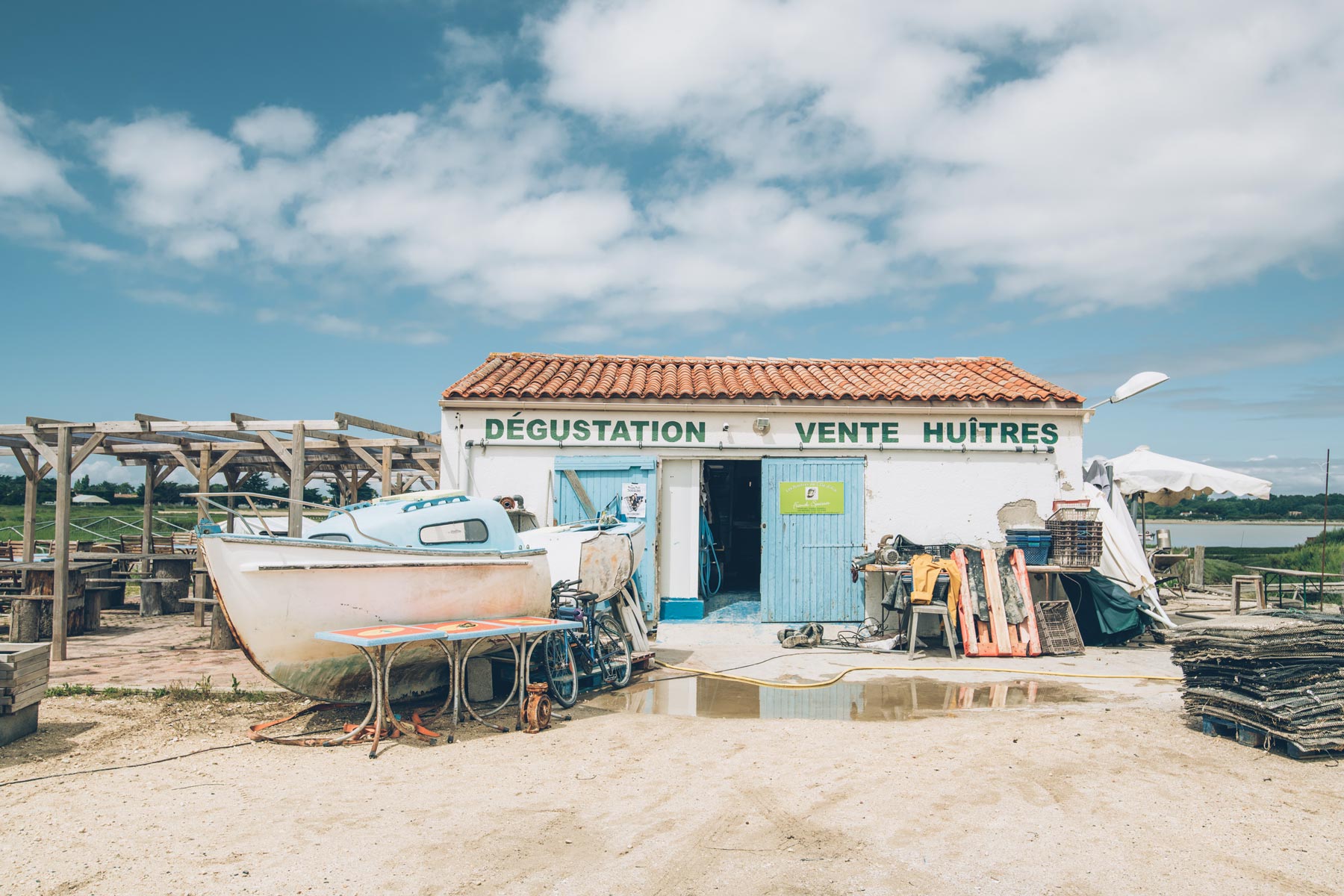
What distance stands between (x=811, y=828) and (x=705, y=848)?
65 cm

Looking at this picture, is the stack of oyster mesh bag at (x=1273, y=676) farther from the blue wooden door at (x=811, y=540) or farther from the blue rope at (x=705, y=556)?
the blue rope at (x=705, y=556)

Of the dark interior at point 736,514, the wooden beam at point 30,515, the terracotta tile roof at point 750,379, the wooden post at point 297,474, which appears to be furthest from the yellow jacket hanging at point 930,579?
the wooden beam at point 30,515

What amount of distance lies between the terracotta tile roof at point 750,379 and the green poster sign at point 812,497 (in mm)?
1294

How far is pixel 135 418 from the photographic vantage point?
33.7 ft

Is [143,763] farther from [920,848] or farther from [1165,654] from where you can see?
[1165,654]

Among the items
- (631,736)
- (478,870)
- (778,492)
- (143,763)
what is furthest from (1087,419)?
(143,763)

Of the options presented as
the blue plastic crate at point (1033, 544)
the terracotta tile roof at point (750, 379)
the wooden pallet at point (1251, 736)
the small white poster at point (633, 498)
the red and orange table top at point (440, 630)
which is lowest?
the wooden pallet at point (1251, 736)

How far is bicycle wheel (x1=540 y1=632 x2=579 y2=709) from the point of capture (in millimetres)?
7527

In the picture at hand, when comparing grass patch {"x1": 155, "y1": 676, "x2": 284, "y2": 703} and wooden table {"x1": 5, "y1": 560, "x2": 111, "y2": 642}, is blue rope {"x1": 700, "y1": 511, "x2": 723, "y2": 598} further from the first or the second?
wooden table {"x1": 5, "y1": 560, "x2": 111, "y2": 642}

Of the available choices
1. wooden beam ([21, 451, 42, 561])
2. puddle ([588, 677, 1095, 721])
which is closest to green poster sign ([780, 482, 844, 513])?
puddle ([588, 677, 1095, 721])

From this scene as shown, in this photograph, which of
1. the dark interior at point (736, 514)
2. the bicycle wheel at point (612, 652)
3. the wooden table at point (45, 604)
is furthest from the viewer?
the dark interior at point (736, 514)

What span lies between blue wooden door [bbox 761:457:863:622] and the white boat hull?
5104mm

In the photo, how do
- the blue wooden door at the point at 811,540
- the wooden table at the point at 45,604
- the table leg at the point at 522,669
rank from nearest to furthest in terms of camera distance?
the table leg at the point at 522,669 → the wooden table at the point at 45,604 → the blue wooden door at the point at 811,540

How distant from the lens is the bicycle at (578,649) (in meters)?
7.68
